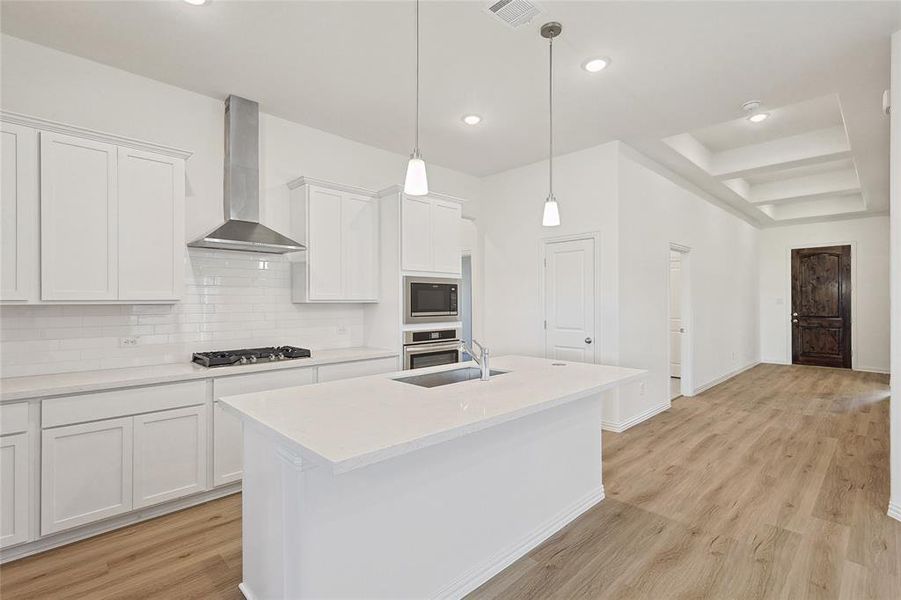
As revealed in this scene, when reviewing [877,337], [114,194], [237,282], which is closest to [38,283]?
[114,194]

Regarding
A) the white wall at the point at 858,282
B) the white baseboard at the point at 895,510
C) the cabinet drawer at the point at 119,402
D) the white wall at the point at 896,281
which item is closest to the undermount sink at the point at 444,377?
the cabinet drawer at the point at 119,402

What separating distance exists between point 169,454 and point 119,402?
446 mm

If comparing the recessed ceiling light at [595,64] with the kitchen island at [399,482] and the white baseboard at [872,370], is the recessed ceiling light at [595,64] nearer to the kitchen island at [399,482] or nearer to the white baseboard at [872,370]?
the kitchen island at [399,482]

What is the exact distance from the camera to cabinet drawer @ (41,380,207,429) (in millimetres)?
2441

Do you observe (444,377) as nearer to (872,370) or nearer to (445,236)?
(445,236)

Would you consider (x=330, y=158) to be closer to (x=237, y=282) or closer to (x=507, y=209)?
(x=237, y=282)

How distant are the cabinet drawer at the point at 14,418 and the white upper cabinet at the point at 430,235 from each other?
2.70 meters

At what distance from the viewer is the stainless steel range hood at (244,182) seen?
3467 mm

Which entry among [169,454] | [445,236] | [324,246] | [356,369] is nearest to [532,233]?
[445,236]

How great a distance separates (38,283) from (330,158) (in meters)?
2.45

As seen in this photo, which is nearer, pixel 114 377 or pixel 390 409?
pixel 390 409

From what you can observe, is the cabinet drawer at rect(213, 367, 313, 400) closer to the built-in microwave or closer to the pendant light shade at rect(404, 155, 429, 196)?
the built-in microwave

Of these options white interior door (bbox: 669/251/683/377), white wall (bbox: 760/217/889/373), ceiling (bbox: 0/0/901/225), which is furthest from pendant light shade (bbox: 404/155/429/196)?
white wall (bbox: 760/217/889/373)

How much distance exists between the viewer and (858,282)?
26.1 feet
